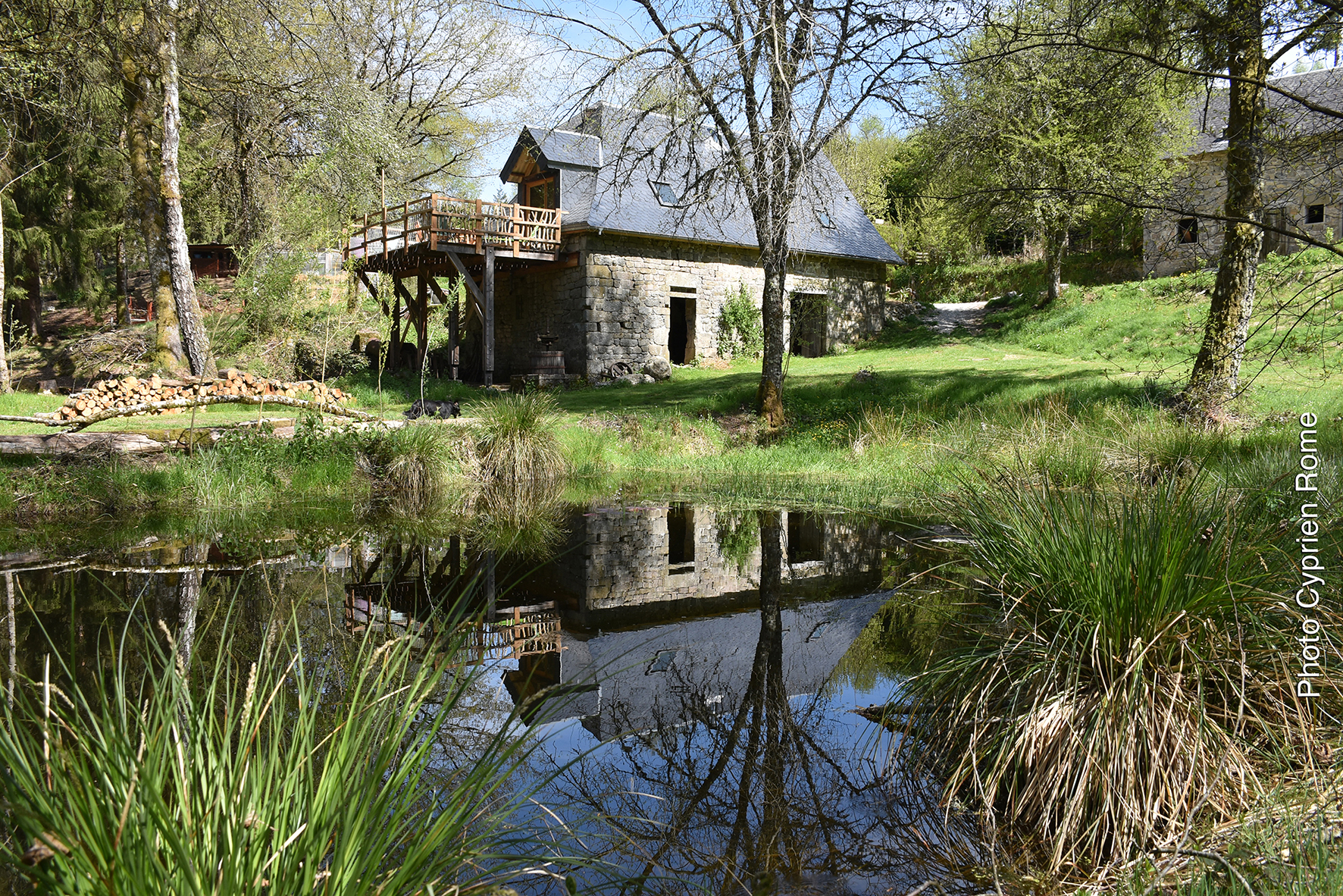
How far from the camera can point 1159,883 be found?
83.0 inches

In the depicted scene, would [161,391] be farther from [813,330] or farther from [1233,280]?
[813,330]

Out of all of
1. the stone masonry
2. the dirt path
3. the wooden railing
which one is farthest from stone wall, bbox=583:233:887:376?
the dirt path

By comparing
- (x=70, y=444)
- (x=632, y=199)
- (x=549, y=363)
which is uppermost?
(x=632, y=199)

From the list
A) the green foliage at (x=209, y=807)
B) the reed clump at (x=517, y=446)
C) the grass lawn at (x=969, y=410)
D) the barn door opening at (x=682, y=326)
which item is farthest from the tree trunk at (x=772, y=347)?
the green foliage at (x=209, y=807)

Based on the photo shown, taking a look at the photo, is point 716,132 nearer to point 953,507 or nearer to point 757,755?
point 953,507

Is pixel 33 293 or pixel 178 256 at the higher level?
pixel 33 293

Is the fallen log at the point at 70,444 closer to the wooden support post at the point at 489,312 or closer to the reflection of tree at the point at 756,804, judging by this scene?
the reflection of tree at the point at 756,804

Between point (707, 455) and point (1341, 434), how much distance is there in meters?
6.82

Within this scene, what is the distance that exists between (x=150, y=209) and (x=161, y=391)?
5156mm

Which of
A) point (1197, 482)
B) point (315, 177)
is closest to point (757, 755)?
point (1197, 482)

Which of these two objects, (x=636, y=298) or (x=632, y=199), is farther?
(x=632, y=199)

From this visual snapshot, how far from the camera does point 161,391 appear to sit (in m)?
10.3

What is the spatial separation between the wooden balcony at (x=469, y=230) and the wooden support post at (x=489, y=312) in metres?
0.20

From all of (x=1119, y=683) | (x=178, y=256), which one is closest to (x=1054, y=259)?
(x=178, y=256)
